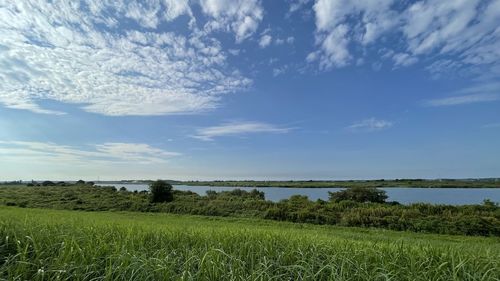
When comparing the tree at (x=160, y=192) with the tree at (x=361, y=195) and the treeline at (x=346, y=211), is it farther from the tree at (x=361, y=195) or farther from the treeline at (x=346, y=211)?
the tree at (x=361, y=195)

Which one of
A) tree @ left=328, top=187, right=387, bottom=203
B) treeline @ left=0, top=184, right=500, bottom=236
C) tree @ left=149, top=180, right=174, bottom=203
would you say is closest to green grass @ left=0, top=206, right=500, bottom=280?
treeline @ left=0, top=184, right=500, bottom=236

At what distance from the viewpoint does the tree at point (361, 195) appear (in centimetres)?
3997

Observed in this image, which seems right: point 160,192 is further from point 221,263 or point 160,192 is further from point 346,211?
point 221,263

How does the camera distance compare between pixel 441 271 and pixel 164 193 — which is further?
pixel 164 193

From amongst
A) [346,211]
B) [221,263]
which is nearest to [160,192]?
[346,211]

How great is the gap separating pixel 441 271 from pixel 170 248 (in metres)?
2.83

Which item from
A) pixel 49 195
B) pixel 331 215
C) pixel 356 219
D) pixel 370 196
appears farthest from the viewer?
pixel 49 195

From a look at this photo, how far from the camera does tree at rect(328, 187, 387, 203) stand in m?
40.0

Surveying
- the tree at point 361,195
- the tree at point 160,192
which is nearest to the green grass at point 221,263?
the tree at point 361,195

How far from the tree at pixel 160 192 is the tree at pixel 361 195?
18962 millimetres

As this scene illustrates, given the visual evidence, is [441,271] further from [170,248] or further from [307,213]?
[307,213]

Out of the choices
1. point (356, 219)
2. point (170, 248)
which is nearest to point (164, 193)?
point (356, 219)

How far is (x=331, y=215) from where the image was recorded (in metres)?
29.4

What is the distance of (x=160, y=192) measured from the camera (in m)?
41.7
